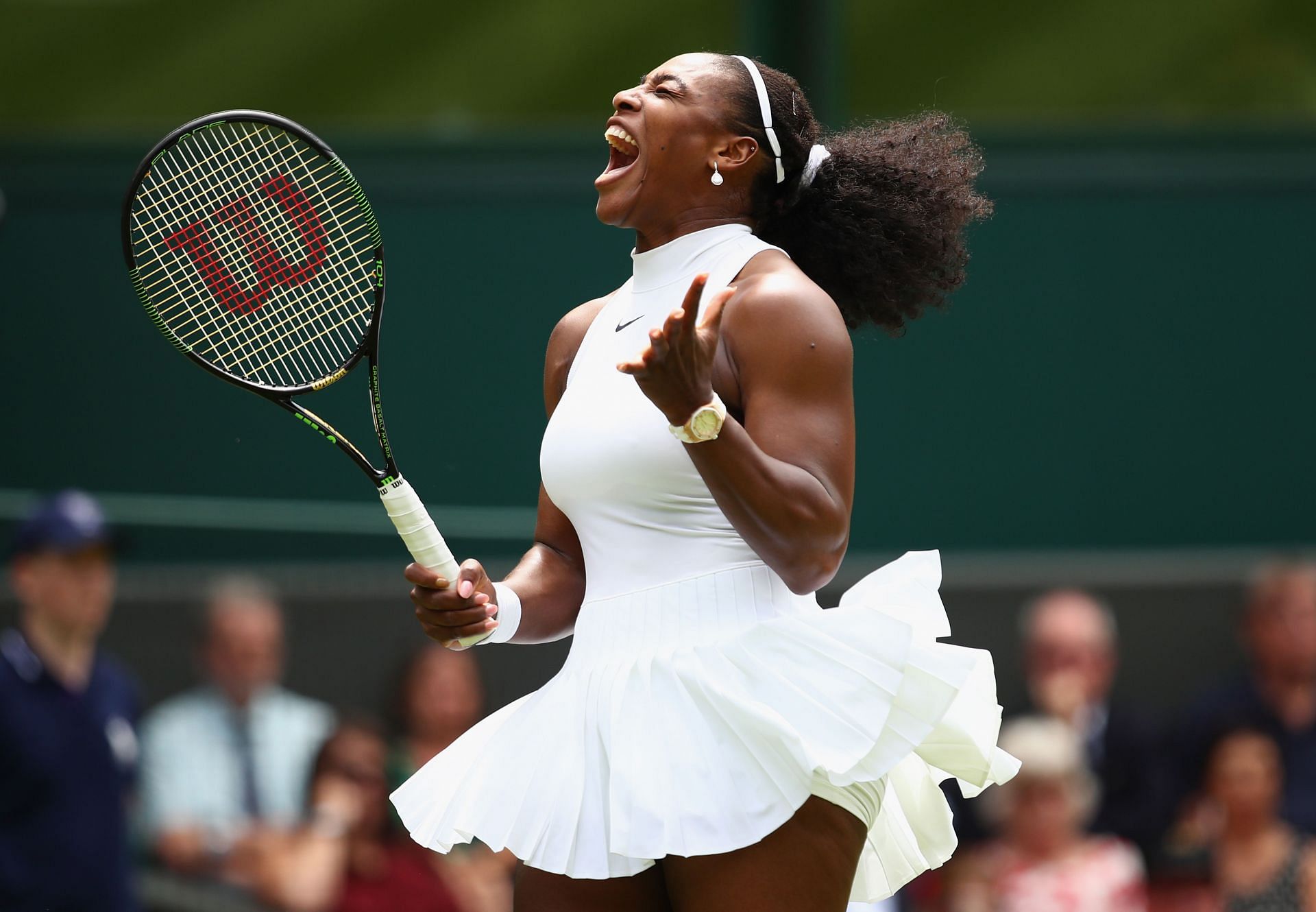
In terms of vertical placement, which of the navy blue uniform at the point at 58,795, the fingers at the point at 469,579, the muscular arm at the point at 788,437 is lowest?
the navy blue uniform at the point at 58,795

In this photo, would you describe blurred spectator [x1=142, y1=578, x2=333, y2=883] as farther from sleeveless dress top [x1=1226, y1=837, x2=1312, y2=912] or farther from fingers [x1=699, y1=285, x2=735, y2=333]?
fingers [x1=699, y1=285, x2=735, y2=333]

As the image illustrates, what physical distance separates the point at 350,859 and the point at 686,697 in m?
3.11

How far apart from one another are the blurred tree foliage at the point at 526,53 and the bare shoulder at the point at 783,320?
4.93 meters

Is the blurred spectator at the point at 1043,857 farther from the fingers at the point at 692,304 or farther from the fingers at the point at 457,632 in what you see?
the fingers at the point at 692,304

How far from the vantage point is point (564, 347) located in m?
2.83

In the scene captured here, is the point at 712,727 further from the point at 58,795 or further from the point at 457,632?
the point at 58,795

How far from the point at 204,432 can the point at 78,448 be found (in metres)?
0.50

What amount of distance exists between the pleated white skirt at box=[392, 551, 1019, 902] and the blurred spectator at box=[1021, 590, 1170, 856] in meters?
3.24

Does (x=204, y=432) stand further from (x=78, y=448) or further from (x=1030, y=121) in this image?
(x=1030, y=121)

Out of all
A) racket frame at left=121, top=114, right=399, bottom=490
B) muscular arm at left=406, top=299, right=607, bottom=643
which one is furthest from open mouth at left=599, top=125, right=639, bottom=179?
racket frame at left=121, top=114, right=399, bottom=490

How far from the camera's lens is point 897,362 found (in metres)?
7.16

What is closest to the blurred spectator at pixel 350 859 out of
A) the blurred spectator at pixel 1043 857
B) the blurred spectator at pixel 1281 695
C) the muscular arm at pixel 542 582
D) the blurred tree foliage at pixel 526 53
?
the blurred spectator at pixel 1043 857

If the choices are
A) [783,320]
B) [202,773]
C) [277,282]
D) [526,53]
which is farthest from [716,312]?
[526,53]

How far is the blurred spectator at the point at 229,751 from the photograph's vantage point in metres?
5.41
